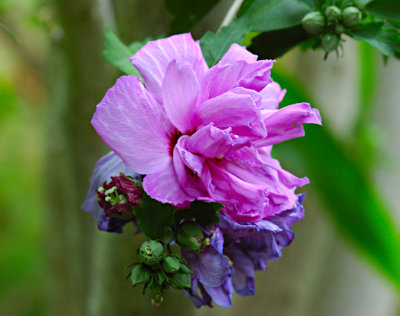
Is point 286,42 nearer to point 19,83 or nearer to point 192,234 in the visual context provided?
point 192,234

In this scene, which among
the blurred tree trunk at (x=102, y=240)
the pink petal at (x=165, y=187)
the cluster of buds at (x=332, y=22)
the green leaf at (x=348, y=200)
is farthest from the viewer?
the green leaf at (x=348, y=200)

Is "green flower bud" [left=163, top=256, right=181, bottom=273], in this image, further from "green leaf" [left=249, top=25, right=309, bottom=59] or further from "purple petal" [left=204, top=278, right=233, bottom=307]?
"green leaf" [left=249, top=25, right=309, bottom=59]

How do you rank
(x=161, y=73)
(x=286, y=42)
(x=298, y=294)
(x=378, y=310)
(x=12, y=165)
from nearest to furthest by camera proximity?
(x=161, y=73)
(x=286, y=42)
(x=378, y=310)
(x=298, y=294)
(x=12, y=165)

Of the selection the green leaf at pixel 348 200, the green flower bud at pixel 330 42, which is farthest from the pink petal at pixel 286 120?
the green leaf at pixel 348 200

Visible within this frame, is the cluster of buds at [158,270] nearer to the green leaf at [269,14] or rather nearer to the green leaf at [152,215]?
the green leaf at [152,215]

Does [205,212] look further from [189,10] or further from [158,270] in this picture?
[189,10]

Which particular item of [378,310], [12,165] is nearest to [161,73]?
[378,310]
